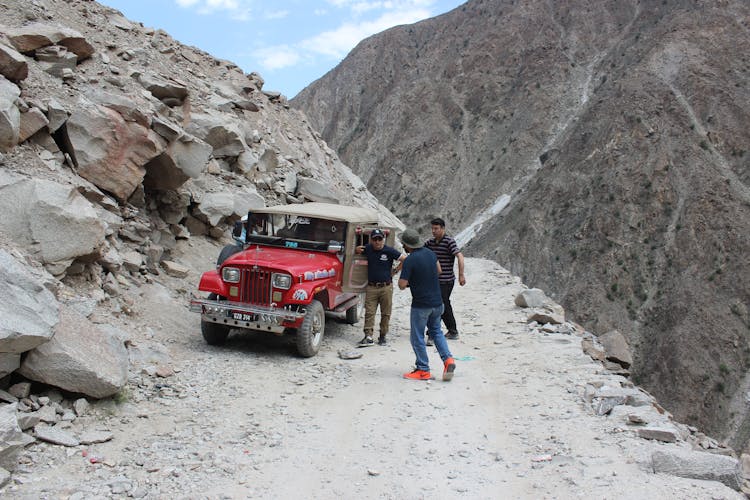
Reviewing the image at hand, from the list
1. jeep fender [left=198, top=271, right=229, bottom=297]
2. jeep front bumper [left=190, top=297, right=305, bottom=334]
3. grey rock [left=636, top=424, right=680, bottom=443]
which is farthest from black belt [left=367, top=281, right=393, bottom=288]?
grey rock [left=636, top=424, right=680, bottom=443]

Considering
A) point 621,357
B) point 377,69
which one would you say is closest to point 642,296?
point 621,357

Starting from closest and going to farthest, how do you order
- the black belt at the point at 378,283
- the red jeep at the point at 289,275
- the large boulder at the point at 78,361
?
the large boulder at the point at 78,361, the red jeep at the point at 289,275, the black belt at the point at 378,283

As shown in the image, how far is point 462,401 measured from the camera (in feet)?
23.0

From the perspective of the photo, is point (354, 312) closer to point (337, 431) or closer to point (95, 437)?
point (337, 431)

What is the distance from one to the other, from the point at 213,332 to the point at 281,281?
1.31 metres

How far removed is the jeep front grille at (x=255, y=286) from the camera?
8.23 m

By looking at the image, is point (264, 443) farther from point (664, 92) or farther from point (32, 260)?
point (664, 92)

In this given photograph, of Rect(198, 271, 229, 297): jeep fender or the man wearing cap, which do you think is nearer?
Rect(198, 271, 229, 297): jeep fender

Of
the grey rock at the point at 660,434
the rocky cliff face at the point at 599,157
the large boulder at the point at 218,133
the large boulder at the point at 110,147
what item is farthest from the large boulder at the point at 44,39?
the rocky cliff face at the point at 599,157

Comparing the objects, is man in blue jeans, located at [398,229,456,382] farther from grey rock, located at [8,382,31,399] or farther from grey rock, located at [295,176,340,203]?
grey rock, located at [295,176,340,203]

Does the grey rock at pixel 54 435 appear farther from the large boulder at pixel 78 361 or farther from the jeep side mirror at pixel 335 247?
the jeep side mirror at pixel 335 247

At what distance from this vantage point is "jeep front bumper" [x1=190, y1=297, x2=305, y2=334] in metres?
7.93

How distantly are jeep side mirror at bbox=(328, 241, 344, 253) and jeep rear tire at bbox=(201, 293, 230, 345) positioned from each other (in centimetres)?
182

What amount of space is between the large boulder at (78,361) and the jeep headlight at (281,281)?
2.35 meters
